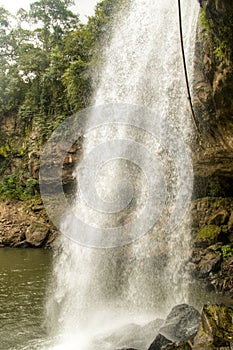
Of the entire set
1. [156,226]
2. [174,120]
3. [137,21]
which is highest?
[137,21]

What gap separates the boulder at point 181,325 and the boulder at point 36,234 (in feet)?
35.3

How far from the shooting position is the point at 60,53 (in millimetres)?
18938

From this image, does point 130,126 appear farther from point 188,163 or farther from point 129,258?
point 129,258

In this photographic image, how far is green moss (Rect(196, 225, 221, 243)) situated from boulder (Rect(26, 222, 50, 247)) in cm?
829

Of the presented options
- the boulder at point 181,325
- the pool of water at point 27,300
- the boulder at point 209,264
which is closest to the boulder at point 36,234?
the pool of water at point 27,300

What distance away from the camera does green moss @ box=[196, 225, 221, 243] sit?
10230 mm

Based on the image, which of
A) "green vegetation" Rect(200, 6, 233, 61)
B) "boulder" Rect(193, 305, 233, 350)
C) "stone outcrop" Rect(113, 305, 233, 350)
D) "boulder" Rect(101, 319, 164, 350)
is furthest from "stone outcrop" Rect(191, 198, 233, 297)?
"green vegetation" Rect(200, 6, 233, 61)

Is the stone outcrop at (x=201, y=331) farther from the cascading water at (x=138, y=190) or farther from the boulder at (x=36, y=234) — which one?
the boulder at (x=36, y=234)

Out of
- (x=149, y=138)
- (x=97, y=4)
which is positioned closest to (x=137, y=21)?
(x=97, y=4)

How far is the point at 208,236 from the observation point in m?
10.3

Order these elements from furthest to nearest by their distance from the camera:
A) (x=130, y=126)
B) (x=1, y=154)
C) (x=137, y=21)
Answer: (x=1, y=154)
(x=137, y=21)
(x=130, y=126)

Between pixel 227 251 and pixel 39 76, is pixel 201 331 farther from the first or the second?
pixel 39 76

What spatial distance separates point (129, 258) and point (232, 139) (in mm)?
4846

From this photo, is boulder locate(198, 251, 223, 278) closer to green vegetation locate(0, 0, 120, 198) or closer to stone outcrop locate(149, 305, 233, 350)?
stone outcrop locate(149, 305, 233, 350)
